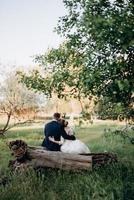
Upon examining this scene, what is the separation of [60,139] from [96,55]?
227 inches

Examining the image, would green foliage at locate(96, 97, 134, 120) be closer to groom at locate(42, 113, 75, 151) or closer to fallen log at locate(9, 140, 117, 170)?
fallen log at locate(9, 140, 117, 170)

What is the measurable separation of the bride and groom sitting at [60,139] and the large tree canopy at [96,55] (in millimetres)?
3058

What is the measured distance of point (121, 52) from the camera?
967cm

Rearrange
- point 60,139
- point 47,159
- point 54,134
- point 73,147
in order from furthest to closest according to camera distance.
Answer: point 60,139 → point 54,134 → point 73,147 → point 47,159

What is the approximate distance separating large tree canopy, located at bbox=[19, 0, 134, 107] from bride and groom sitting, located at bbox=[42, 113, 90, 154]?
306 cm

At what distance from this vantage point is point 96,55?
9.92 metres

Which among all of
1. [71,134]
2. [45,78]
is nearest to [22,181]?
[45,78]

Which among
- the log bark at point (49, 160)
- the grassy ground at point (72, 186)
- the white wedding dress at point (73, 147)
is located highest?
the white wedding dress at point (73, 147)

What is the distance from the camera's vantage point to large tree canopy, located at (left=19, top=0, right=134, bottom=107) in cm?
892

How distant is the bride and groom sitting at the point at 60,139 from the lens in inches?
549

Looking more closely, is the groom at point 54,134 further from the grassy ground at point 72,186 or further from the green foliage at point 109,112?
the green foliage at point 109,112

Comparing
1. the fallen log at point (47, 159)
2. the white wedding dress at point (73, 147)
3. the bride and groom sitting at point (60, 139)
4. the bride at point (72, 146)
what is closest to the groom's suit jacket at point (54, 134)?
the bride and groom sitting at point (60, 139)

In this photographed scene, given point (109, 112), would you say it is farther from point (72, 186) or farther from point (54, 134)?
point (54, 134)

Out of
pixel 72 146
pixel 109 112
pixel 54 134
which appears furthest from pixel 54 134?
pixel 109 112
